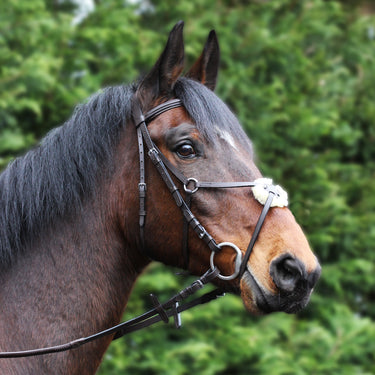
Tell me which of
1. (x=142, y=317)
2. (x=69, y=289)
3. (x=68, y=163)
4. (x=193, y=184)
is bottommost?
(x=142, y=317)

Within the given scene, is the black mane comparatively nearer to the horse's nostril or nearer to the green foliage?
the horse's nostril

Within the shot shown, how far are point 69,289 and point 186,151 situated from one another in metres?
0.74

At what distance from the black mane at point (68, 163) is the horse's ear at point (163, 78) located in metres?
0.05

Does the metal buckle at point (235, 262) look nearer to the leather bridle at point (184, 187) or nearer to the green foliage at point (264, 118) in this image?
the leather bridle at point (184, 187)

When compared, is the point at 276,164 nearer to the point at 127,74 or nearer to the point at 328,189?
the point at 328,189

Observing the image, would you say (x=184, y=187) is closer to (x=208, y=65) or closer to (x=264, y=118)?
(x=208, y=65)

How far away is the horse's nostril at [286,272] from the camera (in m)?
1.71

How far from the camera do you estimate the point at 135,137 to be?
2.05 metres

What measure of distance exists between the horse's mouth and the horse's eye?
523mm

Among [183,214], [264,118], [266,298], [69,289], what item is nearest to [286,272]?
[266,298]

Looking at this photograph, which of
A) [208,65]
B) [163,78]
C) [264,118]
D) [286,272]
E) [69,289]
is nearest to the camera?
[286,272]

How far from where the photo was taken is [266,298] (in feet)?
5.78

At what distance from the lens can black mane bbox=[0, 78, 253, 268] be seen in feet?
6.38

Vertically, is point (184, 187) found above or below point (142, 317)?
above
